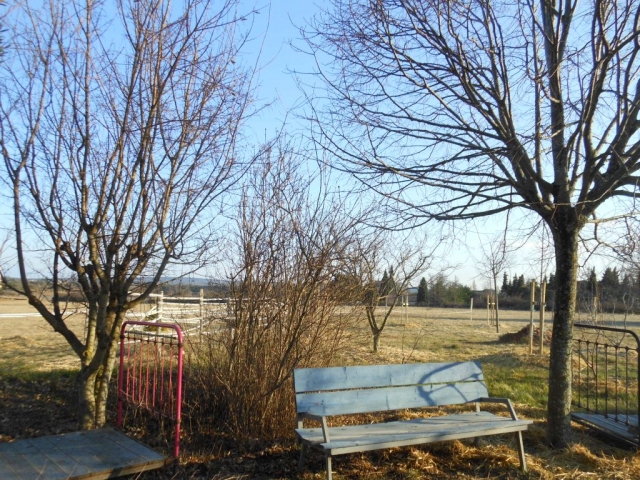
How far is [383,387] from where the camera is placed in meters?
5.35

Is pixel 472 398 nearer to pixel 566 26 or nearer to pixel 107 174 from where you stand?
pixel 566 26

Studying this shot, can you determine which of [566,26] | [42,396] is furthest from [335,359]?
[566,26]

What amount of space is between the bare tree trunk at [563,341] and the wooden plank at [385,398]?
711 mm

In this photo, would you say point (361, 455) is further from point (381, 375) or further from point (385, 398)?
point (381, 375)

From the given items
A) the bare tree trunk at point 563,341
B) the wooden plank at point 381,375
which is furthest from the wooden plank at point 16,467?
the bare tree trunk at point 563,341

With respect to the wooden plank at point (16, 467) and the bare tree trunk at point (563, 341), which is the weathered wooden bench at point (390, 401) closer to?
the bare tree trunk at point (563, 341)

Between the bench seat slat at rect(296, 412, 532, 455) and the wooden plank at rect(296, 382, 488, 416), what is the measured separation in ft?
0.54

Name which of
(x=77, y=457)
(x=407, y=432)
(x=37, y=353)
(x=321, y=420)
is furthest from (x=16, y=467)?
(x=37, y=353)

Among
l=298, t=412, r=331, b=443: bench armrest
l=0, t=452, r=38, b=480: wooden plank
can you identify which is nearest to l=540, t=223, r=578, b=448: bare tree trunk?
l=298, t=412, r=331, b=443: bench armrest

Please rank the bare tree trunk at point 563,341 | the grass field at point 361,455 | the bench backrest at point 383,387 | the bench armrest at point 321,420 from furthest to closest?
the bare tree trunk at point 563,341
the bench backrest at point 383,387
the grass field at point 361,455
the bench armrest at point 321,420

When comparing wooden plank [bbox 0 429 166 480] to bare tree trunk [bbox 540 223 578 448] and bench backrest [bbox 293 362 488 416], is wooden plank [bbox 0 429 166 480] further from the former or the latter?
bare tree trunk [bbox 540 223 578 448]

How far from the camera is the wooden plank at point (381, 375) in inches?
197

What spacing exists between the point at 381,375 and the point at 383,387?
0.11m

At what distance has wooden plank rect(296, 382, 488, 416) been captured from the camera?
4.93 m
